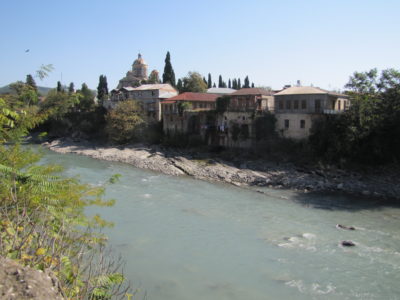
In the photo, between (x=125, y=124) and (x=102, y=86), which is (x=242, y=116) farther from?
(x=102, y=86)

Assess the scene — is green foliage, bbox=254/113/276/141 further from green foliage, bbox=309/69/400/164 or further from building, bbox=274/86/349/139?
green foliage, bbox=309/69/400/164

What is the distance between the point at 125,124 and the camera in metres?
42.8

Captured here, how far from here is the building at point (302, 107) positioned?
104ft

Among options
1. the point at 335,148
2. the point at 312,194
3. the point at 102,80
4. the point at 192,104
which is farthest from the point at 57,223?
the point at 102,80

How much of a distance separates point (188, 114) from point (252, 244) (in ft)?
92.1

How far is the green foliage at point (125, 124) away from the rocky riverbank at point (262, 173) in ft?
14.1

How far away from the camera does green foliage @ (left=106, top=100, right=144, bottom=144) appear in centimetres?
4306

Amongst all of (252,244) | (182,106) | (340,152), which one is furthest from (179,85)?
(252,244)

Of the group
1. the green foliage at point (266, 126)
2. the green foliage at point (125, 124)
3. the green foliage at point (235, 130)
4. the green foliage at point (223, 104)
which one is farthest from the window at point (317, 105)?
the green foliage at point (125, 124)

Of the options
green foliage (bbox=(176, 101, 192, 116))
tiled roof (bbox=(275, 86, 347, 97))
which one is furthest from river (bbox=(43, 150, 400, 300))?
green foliage (bbox=(176, 101, 192, 116))

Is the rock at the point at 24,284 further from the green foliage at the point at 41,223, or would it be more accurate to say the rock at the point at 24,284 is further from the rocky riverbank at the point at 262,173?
the rocky riverbank at the point at 262,173

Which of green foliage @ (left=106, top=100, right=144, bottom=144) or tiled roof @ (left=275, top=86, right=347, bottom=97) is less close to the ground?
tiled roof @ (left=275, top=86, right=347, bottom=97)

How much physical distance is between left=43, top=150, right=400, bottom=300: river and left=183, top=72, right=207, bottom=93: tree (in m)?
33.0

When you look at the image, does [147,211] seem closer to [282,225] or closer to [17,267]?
[282,225]
